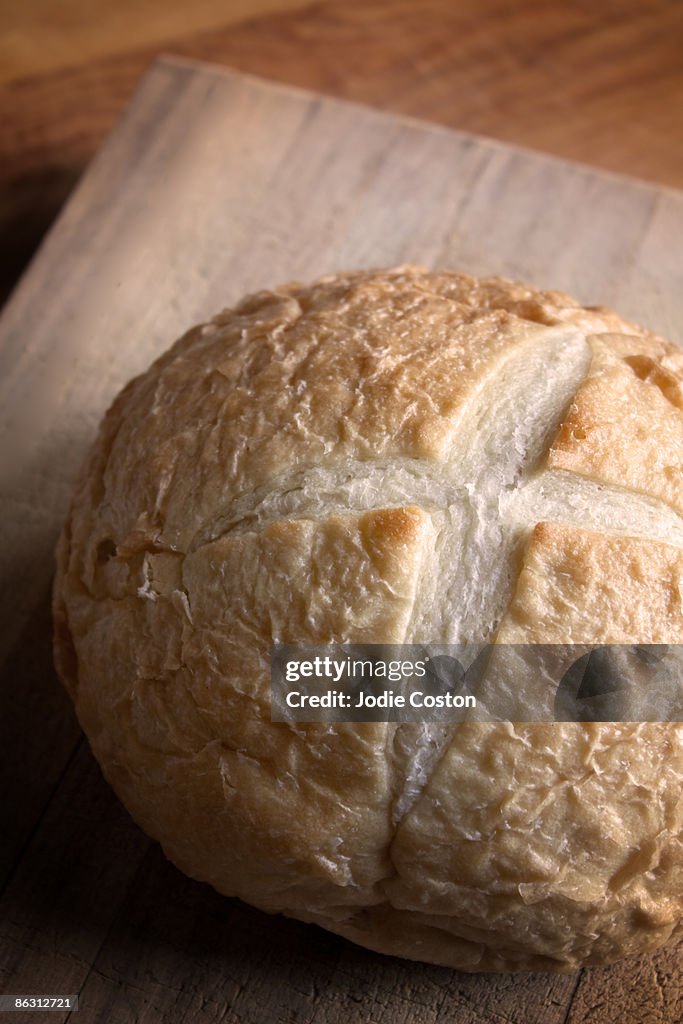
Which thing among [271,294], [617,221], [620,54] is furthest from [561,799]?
[620,54]

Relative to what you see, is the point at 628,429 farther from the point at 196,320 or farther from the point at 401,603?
the point at 196,320

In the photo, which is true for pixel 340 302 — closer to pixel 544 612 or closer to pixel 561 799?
pixel 544 612

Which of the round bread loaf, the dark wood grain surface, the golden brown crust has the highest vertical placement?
the dark wood grain surface

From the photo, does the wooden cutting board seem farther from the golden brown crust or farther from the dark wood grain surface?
the golden brown crust

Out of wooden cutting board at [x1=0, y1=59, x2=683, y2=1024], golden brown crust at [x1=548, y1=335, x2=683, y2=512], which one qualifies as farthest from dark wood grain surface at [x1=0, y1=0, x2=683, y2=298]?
golden brown crust at [x1=548, y1=335, x2=683, y2=512]

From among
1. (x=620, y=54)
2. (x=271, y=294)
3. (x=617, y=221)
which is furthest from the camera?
(x=620, y=54)

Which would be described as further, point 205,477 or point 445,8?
point 445,8
